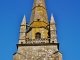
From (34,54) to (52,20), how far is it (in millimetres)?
6070

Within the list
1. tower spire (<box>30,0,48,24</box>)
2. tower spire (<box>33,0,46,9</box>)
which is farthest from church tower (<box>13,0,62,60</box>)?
tower spire (<box>33,0,46,9</box>)

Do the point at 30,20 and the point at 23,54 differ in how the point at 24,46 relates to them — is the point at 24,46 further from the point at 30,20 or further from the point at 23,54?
the point at 30,20

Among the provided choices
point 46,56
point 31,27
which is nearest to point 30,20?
point 31,27

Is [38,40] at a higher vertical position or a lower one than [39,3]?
lower

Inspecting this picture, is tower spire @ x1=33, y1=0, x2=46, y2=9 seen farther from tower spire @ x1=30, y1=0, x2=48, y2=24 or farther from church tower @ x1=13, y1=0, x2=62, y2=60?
church tower @ x1=13, y1=0, x2=62, y2=60

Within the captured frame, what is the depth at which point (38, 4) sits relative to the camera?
39.3 m

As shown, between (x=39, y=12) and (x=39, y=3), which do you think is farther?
(x=39, y=3)

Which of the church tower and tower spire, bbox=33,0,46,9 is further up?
tower spire, bbox=33,0,46,9

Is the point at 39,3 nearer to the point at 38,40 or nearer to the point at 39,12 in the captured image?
the point at 39,12

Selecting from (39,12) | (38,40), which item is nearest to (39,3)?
(39,12)

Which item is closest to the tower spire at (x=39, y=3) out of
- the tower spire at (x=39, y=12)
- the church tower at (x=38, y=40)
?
the tower spire at (x=39, y=12)

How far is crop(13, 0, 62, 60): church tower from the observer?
33.5 m

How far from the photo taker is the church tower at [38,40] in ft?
110

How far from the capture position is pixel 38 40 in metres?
34.8
